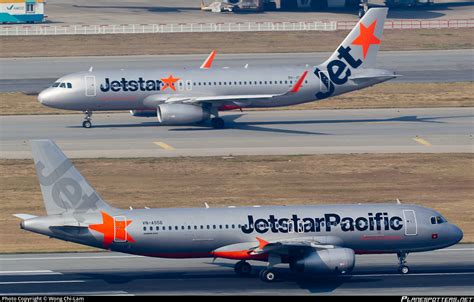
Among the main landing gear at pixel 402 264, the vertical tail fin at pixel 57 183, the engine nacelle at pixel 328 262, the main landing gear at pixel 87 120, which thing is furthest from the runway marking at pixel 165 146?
the engine nacelle at pixel 328 262

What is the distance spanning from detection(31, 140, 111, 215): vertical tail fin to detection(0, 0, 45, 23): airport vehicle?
11325cm

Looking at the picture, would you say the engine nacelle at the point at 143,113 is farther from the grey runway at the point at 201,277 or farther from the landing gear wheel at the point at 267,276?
the landing gear wheel at the point at 267,276

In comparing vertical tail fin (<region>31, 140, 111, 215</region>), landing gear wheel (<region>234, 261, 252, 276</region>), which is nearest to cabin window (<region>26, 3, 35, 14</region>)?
vertical tail fin (<region>31, 140, 111, 215</region>)

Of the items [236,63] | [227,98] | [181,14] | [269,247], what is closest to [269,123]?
[227,98]

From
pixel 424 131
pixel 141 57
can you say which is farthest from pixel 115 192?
pixel 141 57

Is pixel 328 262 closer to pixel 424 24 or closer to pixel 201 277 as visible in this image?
pixel 201 277

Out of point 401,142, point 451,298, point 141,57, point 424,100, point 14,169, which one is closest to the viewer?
point 451,298

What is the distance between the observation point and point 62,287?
5269 centimetres

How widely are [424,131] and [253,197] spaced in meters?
24.2

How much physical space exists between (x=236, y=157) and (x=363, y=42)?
20203 mm

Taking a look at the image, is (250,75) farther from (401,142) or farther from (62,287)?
(62,287)

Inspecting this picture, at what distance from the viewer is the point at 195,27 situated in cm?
15712

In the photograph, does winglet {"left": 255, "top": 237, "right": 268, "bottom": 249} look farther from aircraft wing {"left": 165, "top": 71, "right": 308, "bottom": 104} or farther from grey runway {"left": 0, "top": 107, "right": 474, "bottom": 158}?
aircraft wing {"left": 165, "top": 71, "right": 308, "bottom": 104}

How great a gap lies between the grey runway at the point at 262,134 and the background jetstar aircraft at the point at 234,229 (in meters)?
29.0
